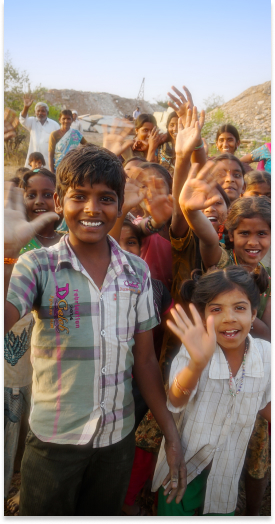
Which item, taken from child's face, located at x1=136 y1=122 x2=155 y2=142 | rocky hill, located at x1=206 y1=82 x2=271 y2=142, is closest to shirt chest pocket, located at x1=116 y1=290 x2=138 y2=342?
child's face, located at x1=136 y1=122 x2=155 y2=142

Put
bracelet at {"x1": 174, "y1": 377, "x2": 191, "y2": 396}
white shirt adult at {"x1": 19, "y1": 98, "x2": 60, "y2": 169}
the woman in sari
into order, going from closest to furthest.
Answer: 1. bracelet at {"x1": 174, "y1": 377, "x2": 191, "y2": 396}
2. the woman in sari
3. white shirt adult at {"x1": 19, "y1": 98, "x2": 60, "y2": 169}

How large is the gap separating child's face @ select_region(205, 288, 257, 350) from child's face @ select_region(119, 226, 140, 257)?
0.60 metres

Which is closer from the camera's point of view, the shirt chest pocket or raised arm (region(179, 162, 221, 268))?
the shirt chest pocket

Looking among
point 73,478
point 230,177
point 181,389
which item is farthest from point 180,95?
point 73,478

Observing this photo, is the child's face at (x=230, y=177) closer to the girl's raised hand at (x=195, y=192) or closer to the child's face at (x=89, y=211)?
the girl's raised hand at (x=195, y=192)

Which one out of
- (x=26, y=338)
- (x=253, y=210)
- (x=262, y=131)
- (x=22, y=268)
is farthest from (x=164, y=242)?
(x=262, y=131)

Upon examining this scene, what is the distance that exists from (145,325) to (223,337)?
0.33 metres

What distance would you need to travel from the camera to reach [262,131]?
1345 centimetres

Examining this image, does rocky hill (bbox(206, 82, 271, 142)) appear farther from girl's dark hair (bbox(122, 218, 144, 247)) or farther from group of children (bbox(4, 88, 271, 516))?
group of children (bbox(4, 88, 271, 516))

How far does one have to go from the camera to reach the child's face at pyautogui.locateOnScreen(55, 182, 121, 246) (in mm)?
1330

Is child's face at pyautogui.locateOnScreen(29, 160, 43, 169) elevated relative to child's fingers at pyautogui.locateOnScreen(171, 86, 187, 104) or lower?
elevated

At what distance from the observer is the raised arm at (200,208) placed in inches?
65.8

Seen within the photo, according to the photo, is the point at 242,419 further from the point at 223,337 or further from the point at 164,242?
the point at 164,242

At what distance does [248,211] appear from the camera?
196cm
